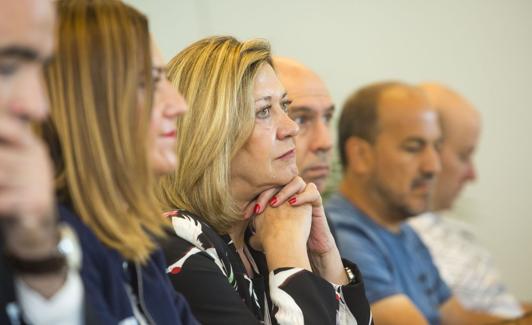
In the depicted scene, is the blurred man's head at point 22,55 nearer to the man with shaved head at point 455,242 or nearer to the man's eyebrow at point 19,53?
the man's eyebrow at point 19,53

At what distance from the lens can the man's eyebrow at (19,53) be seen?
0.90m

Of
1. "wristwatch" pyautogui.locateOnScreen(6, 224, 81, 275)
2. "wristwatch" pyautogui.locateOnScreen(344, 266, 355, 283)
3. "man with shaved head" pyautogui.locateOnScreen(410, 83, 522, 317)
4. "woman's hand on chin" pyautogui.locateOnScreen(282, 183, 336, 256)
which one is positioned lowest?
"man with shaved head" pyautogui.locateOnScreen(410, 83, 522, 317)

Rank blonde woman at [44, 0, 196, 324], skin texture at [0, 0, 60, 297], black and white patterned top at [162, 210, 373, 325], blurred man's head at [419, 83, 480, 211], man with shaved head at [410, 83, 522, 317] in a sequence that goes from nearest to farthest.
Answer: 1. skin texture at [0, 0, 60, 297]
2. blonde woman at [44, 0, 196, 324]
3. black and white patterned top at [162, 210, 373, 325]
4. man with shaved head at [410, 83, 522, 317]
5. blurred man's head at [419, 83, 480, 211]

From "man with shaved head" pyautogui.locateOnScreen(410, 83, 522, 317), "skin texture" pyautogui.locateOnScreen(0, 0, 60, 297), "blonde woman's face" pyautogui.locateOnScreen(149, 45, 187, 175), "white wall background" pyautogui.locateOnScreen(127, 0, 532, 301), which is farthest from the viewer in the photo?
"white wall background" pyautogui.locateOnScreen(127, 0, 532, 301)

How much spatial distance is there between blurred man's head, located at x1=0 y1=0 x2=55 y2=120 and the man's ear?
2.51 metres

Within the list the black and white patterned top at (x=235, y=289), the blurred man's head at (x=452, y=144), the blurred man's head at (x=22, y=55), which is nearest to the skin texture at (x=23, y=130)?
the blurred man's head at (x=22, y=55)

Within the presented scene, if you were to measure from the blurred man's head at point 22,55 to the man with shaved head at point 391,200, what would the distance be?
2.07 meters

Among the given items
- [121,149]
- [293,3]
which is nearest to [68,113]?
[121,149]

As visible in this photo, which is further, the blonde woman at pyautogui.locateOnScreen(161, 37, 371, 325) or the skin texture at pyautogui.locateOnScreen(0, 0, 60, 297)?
the blonde woman at pyautogui.locateOnScreen(161, 37, 371, 325)

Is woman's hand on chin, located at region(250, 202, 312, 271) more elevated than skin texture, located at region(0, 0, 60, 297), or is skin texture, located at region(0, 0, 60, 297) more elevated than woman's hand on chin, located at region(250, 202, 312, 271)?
skin texture, located at region(0, 0, 60, 297)

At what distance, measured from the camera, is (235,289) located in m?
1.83

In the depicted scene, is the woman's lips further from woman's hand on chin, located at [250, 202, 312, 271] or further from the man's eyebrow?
the man's eyebrow

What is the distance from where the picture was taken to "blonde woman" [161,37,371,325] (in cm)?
178

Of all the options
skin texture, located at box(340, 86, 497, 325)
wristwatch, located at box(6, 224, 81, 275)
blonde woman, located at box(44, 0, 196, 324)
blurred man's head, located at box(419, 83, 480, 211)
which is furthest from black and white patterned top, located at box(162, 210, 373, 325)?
blurred man's head, located at box(419, 83, 480, 211)
